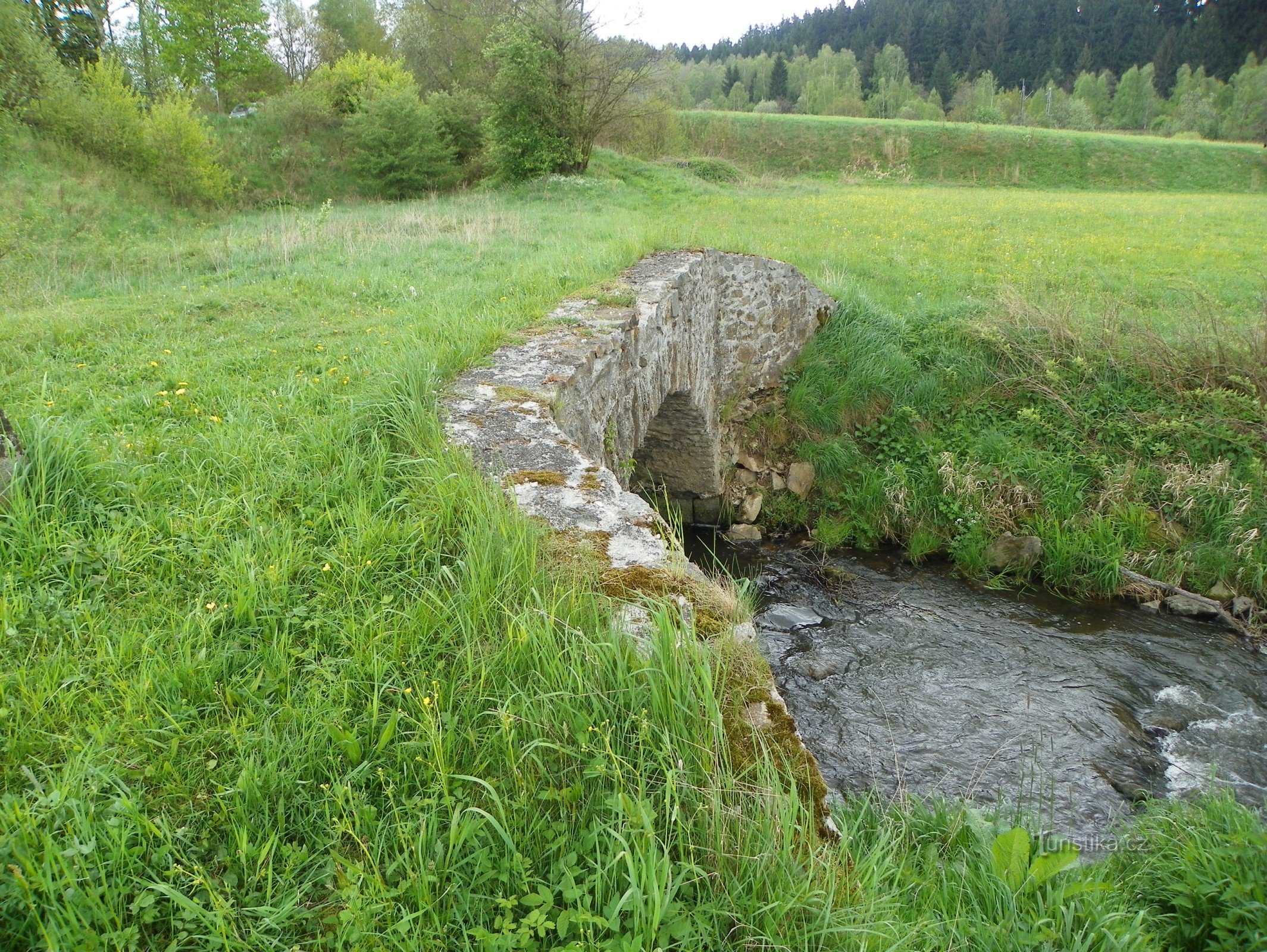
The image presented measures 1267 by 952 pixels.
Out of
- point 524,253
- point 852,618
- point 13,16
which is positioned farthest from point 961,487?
point 13,16

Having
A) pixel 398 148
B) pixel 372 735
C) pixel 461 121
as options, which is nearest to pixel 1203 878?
pixel 372 735

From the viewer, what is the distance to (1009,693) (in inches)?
231

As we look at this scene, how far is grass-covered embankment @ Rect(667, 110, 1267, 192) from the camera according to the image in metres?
33.5

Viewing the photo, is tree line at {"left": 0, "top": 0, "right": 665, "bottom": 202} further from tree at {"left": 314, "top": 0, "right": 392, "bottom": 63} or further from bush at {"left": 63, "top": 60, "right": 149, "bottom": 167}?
tree at {"left": 314, "top": 0, "right": 392, "bottom": 63}

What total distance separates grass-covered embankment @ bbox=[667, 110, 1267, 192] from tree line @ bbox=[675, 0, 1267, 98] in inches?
1630

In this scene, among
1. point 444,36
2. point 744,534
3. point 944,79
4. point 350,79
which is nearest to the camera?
point 744,534

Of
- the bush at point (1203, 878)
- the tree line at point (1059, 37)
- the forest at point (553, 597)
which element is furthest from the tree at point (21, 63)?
the tree line at point (1059, 37)

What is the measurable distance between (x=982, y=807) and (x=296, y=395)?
4.70 metres

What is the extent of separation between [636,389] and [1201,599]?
5.80 meters

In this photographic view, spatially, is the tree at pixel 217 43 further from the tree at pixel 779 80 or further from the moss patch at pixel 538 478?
the tree at pixel 779 80

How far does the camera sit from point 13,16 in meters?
18.7

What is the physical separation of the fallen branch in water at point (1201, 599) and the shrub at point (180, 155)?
23928mm

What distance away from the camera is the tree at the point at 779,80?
256ft

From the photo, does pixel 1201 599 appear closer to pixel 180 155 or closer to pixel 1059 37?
pixel 180 155
